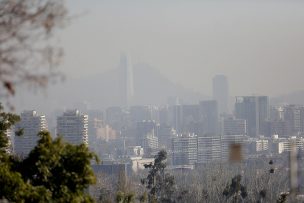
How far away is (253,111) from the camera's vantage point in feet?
339

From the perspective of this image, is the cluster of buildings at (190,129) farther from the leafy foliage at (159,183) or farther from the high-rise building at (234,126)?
the leafy foliage at (159,183)

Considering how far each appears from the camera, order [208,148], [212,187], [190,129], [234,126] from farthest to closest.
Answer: [190,129], [234,126], [208,148], [212,187]

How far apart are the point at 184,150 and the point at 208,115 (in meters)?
26.6

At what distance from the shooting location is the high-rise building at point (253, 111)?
10156 cm

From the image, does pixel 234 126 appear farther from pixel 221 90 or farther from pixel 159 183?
pixel 159 183

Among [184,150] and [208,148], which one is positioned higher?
[208,148]

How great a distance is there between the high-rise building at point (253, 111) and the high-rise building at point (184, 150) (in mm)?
8761

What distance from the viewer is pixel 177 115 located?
124312mm

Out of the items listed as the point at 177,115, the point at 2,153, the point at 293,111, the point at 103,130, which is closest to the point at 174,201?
the point at 2,153

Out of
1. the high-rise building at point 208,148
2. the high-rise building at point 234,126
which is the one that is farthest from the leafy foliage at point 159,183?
the high-rise building at point 234,126

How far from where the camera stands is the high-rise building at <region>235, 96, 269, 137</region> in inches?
3999

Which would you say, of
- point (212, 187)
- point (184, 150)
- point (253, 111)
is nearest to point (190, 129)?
point (253, 111)

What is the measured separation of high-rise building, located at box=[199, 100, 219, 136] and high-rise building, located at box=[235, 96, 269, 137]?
4721 millimetres

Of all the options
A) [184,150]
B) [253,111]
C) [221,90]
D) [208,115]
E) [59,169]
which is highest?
[221,90]
